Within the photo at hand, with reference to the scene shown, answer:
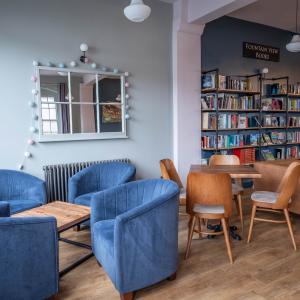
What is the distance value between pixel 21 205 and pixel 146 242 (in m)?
1.71

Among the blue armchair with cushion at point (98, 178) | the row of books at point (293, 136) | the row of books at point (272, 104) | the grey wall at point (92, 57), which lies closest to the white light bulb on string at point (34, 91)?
the grey wall at point (92, 57)

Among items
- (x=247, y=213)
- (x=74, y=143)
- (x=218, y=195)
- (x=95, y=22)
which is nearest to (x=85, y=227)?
(x=74, y=143)

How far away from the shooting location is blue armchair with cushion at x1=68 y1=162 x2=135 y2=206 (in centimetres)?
349

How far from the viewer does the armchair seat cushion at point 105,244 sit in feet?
7.02

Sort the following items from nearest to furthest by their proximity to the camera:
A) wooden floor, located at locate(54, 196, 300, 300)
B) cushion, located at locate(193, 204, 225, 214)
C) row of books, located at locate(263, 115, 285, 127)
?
wooden floor, located at locate(54, 196, 300, 300) < cushion, located at locate(193, 204, 225, 214) < row of books, located at locate(263, 115, 285, 127)

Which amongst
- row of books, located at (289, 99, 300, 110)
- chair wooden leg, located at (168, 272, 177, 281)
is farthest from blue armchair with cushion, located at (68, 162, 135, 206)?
row of books, located at (289, 99, 300, 110)

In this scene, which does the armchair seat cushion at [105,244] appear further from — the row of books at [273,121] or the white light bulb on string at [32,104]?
the row of books at [273,121]

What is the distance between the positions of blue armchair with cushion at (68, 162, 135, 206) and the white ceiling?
12.0 feet

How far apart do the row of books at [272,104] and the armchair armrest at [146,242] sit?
4256 millimetres

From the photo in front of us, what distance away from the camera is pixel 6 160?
12.0ft

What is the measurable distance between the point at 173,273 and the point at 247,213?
7.05ft

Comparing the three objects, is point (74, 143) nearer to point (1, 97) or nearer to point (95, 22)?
point (1, 97)

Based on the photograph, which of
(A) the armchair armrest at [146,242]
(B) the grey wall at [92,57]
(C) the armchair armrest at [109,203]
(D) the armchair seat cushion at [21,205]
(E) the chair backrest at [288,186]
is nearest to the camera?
(A) the armchair armrest at [146,242]

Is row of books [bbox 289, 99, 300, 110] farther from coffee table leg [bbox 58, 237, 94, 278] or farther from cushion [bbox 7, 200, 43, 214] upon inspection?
cushion [bbox 7, 200, 43, 214]
